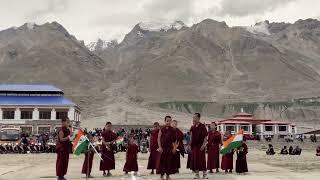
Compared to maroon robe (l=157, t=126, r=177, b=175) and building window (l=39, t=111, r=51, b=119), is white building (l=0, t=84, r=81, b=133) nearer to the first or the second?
building window (l=39, t=111, r=51, b=119)

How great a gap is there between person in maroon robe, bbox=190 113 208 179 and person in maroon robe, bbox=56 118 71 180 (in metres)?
4.15

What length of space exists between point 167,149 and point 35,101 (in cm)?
6598

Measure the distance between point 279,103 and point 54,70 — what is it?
8012 cm

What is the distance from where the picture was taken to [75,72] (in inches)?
7736

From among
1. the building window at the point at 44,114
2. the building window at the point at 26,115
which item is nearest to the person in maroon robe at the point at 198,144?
the building window at the point at 44,114

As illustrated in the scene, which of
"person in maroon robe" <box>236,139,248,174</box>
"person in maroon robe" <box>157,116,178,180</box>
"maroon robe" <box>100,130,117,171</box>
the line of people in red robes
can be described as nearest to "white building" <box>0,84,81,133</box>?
"maroon robe" <box>100,130,117,171</box>

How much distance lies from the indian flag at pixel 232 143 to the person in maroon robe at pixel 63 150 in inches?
278

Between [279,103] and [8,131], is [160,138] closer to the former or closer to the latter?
[8,131]

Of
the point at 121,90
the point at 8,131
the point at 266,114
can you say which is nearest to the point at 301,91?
the point at 266,114

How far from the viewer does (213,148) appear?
20.6 m

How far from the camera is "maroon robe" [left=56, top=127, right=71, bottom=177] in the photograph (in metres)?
16.6

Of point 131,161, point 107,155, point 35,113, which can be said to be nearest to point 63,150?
point 107,155

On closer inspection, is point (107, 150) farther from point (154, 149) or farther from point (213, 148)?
point (213, 148)

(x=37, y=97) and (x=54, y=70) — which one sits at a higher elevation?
(x=54, y=70)
